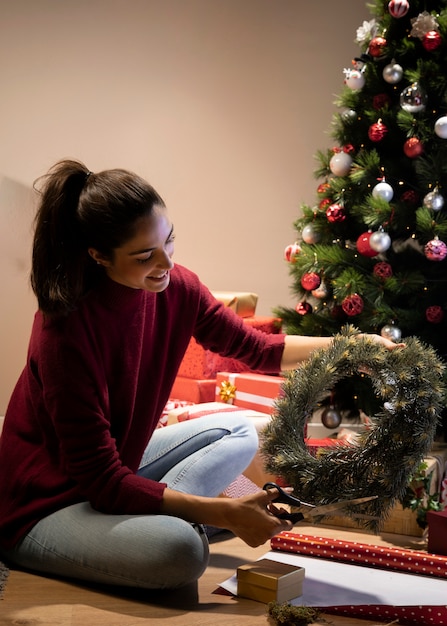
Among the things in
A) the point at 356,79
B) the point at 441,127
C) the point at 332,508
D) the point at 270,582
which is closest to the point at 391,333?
the point at 441,127

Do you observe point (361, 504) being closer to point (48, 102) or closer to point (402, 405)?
point (402, 405)

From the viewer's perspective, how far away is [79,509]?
181 cm

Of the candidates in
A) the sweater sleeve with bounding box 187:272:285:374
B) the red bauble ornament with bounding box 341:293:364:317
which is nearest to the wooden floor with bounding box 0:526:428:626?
the sweater sleeve with bounding box 187:272:285:374

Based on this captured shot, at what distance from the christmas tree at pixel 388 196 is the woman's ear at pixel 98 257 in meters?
1.10

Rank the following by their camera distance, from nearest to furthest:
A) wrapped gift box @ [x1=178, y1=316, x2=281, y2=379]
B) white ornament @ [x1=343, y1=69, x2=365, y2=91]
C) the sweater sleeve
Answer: the sweater sleeve
white ornament @ [x1=343, y1=69, x2=365, y2=91]
wrapped gift box @ [x1=178, y1=316, x2=281, y2=379]

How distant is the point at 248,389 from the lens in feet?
9.48

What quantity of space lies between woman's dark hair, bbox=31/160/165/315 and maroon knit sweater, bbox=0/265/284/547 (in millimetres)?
66

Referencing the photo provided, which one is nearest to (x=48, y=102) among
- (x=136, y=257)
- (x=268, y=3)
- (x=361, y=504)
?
(x=268, y=3)

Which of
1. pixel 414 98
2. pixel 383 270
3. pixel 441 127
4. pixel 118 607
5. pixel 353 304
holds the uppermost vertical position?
pixel 414 98

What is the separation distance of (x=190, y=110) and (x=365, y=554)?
7.41ft

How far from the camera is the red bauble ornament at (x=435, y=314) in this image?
2.66 meters

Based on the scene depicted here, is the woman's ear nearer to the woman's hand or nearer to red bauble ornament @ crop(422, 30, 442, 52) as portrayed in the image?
the woman's hand

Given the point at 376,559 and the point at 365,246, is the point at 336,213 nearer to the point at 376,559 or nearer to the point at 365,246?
the point at 365,246

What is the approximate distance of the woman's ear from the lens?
1809 mm
